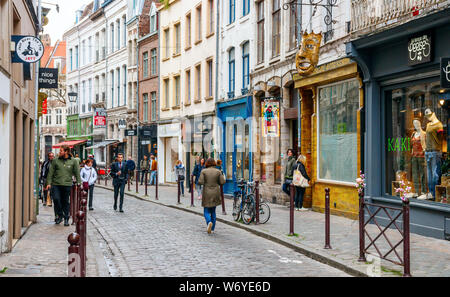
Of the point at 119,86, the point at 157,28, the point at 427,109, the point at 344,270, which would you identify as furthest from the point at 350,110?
the point at 119,86

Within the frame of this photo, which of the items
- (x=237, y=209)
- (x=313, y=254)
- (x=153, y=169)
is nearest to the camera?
(x=313, y=254)

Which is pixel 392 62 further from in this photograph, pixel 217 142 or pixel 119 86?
pixel 119 86

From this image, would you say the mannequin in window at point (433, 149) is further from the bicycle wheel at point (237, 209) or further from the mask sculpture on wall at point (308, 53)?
the mask sculpture on wall at point (308, 53)

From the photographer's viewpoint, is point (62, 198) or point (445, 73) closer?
point (445, 73)

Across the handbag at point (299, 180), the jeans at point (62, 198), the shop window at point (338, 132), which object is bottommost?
the jeans at point (62, 198)

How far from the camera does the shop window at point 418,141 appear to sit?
13.6 meters

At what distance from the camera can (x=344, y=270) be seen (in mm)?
9898

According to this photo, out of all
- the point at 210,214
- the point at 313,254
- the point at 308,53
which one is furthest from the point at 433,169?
the point at 308,53

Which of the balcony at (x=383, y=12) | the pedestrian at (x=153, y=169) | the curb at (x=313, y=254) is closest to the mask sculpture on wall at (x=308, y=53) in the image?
the balcony at (x=383, y=12)

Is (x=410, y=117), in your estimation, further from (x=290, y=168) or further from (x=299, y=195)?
(x=290, y=168)

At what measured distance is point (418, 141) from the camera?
571 inches

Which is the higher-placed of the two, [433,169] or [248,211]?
[433,169]

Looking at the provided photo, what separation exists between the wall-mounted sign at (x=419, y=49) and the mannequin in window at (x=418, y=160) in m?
1.46

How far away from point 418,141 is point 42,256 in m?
8.15
